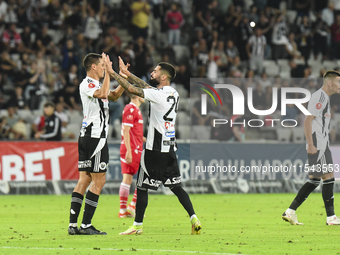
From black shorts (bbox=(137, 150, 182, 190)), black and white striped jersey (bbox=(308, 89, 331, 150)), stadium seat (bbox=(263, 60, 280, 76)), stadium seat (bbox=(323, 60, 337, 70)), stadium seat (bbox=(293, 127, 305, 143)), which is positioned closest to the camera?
black shorts (bbox=(137, 150, 182, 190))

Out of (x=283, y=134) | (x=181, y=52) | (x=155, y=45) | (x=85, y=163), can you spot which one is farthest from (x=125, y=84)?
(x=155, y=45)

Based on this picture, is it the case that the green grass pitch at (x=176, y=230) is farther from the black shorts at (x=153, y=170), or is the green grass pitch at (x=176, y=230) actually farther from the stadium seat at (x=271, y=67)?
the stadium seat at (x=271, y=67)

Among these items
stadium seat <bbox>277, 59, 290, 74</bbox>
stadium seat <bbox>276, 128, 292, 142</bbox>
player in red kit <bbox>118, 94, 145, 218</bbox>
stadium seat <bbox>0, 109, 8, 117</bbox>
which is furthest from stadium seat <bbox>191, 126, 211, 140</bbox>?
stadium seat <bbox>277, 59, 290, 74</bbox>

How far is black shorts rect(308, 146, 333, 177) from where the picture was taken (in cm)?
964

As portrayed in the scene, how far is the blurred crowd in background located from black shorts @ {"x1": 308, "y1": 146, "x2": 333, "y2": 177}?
8199 mm

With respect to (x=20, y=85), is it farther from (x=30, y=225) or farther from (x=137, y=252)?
(x=137, y=252)

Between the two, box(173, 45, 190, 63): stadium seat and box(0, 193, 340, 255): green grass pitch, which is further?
box(173, 45, 190, 63): stadium seat

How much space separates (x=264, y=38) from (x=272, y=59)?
1107 millimetres

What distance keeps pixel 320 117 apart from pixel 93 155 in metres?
3.98

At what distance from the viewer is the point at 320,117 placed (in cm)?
988

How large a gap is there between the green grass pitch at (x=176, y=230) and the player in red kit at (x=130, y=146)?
0.35m

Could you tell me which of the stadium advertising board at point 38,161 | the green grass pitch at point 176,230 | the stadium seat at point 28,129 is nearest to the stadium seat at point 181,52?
the stadium seat at point 28,129

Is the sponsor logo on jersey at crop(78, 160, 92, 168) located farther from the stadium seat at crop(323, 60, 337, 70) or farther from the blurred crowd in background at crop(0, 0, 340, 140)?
the stadium seat at crop(323, 60, 337, 70)

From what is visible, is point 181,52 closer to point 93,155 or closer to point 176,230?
point 176,230
